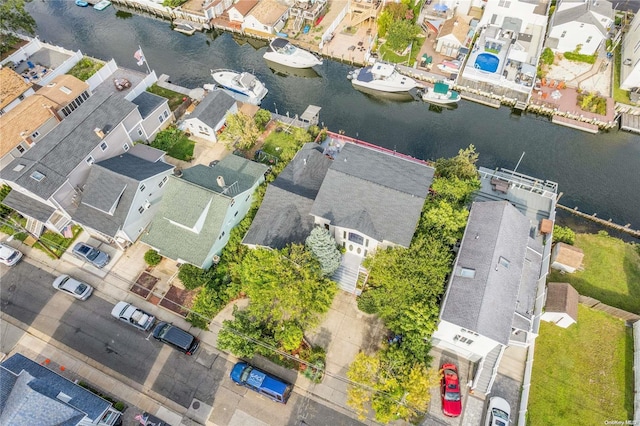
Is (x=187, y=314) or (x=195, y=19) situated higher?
(x=195, y=19)

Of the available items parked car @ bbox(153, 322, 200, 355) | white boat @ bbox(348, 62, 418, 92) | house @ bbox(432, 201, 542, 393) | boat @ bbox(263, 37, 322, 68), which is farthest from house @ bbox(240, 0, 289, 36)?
parked car @ bbox(153, 322, 200, 355)

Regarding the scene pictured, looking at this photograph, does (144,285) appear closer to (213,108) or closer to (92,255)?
(92,255)

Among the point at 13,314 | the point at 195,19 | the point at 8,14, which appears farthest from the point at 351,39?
the point at 13,314

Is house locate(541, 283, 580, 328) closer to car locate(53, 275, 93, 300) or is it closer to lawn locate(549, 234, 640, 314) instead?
lawn locate(549, 234, 640, 314)

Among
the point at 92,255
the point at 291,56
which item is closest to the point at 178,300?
the point at 92,255

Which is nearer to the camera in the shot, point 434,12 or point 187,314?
point 187,314

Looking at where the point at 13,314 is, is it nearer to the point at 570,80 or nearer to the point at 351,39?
the point at 351,39
